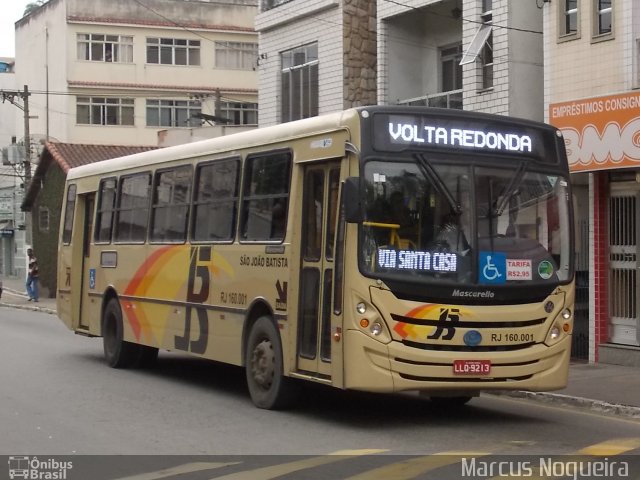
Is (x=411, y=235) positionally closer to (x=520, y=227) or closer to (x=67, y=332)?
(x=520, y=227)

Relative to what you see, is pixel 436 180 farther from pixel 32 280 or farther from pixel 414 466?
pixel 32 280

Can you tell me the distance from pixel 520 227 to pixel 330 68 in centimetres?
1380

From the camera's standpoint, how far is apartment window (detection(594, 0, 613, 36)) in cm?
1655

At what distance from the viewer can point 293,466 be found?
344 inches

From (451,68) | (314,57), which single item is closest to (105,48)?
(314,57)

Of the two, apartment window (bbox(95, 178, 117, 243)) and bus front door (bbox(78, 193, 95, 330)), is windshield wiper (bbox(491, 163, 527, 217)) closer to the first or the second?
apartment window (bbox(95, 178, 117, 243))

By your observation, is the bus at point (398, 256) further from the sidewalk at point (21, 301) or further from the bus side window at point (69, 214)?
the sidewalk at point (21, 301)

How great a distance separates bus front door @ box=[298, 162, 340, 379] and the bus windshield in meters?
0.62

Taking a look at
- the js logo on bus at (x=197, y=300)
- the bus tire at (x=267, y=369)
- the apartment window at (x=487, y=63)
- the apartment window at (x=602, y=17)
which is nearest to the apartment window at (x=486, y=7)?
the apartment window at (x=487, y=63)

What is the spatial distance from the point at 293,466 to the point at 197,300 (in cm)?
528

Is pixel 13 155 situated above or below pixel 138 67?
below

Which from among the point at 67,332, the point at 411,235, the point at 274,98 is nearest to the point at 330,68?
the point at 274,98

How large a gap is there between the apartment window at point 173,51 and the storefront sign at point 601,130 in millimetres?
42428

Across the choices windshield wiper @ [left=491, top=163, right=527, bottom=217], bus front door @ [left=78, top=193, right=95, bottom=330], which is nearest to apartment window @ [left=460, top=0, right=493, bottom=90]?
bus front door @ [left=78, top=193, right=95, bottom=330]
